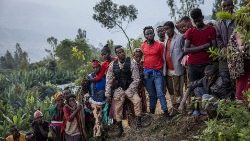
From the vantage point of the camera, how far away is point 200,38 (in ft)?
18.0

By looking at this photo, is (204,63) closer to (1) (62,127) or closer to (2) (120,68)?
(2) (120,68)

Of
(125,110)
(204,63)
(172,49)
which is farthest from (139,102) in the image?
(204,63)

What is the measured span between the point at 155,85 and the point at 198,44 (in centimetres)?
118

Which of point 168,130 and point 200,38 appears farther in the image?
point 168,130

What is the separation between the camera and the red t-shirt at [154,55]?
251 inches

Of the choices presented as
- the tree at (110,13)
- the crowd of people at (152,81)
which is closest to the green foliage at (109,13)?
the tree at (110,13)

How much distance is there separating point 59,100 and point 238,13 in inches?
187

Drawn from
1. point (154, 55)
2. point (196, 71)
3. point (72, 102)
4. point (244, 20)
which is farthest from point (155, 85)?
point (244, 20)

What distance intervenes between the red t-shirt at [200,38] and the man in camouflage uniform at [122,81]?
1.06m

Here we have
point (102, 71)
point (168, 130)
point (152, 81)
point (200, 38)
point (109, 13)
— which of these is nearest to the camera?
point (200, 38)

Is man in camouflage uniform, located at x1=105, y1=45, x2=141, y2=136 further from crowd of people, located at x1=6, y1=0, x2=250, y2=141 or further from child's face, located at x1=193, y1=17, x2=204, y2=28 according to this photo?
child's face, located at x1=193, y1=17, x2=204, y2=28

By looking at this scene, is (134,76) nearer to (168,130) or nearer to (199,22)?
(168,130)

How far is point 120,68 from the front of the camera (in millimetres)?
6332

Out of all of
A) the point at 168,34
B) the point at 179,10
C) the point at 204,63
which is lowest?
the point at 204,63
